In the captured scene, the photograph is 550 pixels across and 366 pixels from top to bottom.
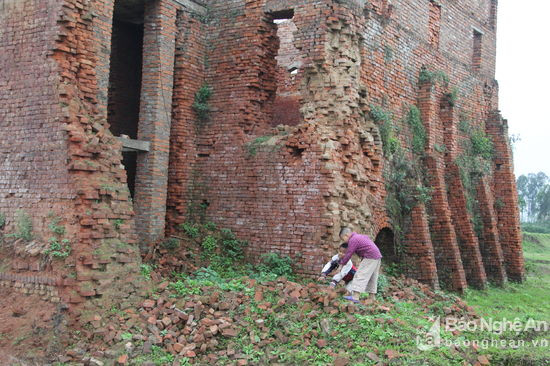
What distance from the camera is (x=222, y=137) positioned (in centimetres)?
1205

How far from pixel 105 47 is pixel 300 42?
145 inches

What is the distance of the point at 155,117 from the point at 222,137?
4.86ft

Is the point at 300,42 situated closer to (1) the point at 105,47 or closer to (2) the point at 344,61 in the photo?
(2) the point at 344,61

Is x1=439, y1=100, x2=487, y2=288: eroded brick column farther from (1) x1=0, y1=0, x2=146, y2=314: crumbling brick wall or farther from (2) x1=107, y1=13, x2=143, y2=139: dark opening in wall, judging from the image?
(1) x1=0, y1=0, x2=146, y2=314: crumbling brick wall

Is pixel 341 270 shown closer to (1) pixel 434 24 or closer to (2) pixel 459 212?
(2) pixel 459 212

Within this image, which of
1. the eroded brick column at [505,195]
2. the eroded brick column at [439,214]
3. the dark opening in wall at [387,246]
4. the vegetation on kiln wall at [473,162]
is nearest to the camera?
the dark opening in wall at [387,246]

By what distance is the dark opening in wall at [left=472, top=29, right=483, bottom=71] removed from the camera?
18.6 meters

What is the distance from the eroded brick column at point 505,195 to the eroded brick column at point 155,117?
1124cm

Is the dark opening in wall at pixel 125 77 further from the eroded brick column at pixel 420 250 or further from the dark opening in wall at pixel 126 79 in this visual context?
the eroded brick column at pixel 420 250

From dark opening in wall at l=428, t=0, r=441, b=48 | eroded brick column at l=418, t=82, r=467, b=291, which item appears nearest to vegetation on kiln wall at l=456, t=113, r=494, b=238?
eroded brick column at l=418, t=82, r=467, b=291

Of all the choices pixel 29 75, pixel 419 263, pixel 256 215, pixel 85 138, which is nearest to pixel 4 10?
pixel 29 75

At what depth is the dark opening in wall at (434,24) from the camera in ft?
52.3

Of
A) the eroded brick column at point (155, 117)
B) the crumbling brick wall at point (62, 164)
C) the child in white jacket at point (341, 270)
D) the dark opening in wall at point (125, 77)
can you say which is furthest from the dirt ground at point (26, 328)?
→ the dark opening in wall at point (125, 77)

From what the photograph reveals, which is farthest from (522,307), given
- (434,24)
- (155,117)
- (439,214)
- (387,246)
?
(155,117)
